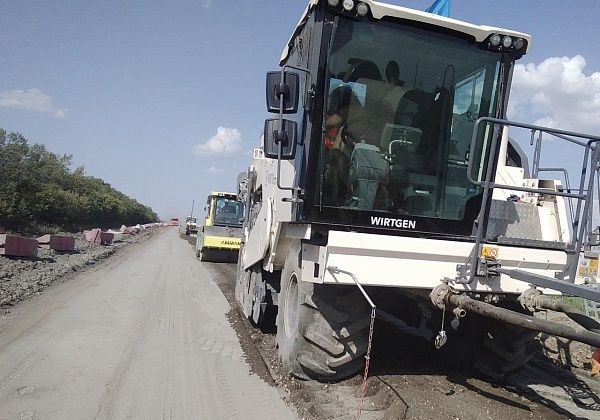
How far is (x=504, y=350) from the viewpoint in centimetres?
521

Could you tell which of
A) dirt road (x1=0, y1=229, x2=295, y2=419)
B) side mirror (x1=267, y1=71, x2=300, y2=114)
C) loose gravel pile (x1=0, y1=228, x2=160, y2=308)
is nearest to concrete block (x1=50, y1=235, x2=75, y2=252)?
loose gravel pile (x1=0, y1=228, x2=160, y2=308)

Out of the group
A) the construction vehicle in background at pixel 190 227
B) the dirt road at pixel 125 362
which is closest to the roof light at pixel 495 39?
the dirt road at pixel 125 362

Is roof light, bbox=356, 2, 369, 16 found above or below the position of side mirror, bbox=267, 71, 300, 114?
above

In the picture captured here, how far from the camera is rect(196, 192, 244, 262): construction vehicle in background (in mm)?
19406

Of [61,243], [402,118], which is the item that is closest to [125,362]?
[402,118]

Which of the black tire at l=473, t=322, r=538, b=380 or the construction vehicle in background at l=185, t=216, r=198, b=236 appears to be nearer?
the black tire at l=473, t=322, r=538, b=380

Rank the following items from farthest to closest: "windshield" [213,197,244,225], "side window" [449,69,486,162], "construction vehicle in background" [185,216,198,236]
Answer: "construction vehicle in background" [185,216,198,236] → "windshield" [213,197,244,225] → "side window" [449,69,486,162]

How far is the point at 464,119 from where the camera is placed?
4691 millimetres

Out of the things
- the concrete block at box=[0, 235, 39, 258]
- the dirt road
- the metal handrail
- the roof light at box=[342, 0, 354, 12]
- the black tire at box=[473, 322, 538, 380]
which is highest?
the roof light at box=[342, 0, 354, 12]

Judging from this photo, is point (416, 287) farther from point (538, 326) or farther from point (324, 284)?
point (538, 326)

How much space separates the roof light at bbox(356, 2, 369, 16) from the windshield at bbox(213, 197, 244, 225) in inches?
666

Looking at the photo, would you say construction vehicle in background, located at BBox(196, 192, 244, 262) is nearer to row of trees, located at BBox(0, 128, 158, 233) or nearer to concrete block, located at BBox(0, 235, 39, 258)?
concrete block, located at BBox(0, 235, 39, 258)

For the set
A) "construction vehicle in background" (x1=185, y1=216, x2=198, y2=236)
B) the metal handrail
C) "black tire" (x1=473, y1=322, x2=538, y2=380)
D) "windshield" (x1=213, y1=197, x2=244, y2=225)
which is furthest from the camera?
"construction vehicle in background" (x1=185, y1=216, x2=198, y2=236)

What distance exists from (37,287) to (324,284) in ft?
27.1
